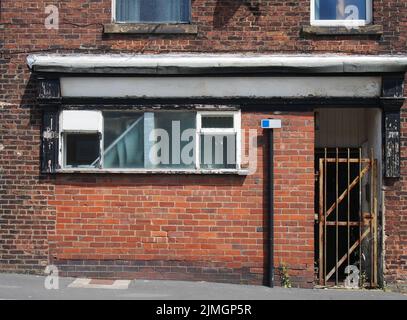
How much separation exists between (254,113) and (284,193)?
1.31 metres

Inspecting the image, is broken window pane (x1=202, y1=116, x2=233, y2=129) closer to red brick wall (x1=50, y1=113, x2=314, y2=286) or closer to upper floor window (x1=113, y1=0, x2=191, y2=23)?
red brick wall (x1=50, y1=113, x2=314, y2=286)

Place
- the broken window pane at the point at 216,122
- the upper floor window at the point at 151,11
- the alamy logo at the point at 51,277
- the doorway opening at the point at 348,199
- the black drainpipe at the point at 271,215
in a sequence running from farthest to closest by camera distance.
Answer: the upper floor window at the point at 151,11
the doorway opening at the point at 348,199
the broken window pane at the point at 216,122
the black drainpipe at the point at 271,215
the alamy logo at the point at 51,277

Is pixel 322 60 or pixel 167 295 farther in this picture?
pixel 322 60

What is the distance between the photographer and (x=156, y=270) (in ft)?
36.2

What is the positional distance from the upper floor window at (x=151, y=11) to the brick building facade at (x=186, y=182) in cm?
24

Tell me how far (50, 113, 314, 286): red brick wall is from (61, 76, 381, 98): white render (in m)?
0.42

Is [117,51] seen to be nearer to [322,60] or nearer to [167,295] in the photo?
[322,60]

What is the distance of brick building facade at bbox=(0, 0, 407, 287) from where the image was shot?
1102cm

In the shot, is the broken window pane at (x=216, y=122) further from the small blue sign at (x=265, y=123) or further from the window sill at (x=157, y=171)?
the window sill at (x=157, y=171)

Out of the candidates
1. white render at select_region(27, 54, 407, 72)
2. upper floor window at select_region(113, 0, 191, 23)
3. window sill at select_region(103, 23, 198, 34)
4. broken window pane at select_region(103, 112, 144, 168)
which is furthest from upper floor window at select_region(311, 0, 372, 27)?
broken window pane at select_region(103, 112, 144, 168)

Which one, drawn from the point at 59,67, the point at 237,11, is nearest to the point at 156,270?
the point at 59,67

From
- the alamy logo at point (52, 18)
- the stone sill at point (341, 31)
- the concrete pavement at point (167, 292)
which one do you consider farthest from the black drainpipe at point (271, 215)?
the alamy logo at point (52, 18)

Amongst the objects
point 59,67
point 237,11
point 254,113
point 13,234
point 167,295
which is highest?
point 237,11

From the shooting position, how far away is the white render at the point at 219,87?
35.9ft
